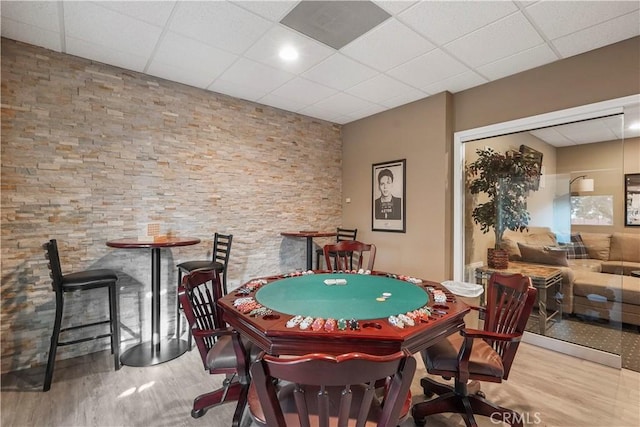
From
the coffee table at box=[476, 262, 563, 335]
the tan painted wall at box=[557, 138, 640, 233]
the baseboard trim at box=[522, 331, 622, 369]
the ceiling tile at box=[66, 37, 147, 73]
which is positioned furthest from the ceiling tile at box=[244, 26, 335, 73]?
the baseboard trim at box=[522, 331, 622, 369]

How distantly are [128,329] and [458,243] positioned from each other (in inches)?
154

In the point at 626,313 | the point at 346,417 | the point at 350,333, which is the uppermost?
the point at 350,333

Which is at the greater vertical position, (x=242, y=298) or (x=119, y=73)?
(x=119, y=73)

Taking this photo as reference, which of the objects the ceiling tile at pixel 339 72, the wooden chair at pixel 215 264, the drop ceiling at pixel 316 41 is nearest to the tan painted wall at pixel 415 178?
the drop ceiling at pixel 316 41

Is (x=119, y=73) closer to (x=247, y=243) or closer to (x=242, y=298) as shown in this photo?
(x=247, y=243)

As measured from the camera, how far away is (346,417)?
100 centimetres

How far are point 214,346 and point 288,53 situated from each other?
2591 millimetres

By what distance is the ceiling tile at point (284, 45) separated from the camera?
8.54ft

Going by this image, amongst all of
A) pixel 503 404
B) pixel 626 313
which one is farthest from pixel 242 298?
pixel 626 313

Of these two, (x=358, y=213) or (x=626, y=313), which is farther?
(x=358, y=213)

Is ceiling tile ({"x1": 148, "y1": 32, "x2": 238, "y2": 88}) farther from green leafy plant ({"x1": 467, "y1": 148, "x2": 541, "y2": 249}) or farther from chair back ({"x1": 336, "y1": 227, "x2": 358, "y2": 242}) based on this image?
green leafy plant ({"x1": 467, "y1": 148, "x2": 541, "y2": 249})

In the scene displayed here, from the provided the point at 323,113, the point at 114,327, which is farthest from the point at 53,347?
the point at 323,113

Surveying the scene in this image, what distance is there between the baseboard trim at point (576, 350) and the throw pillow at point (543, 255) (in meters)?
0.83

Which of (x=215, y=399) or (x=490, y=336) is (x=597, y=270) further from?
(x=215, y=399)
